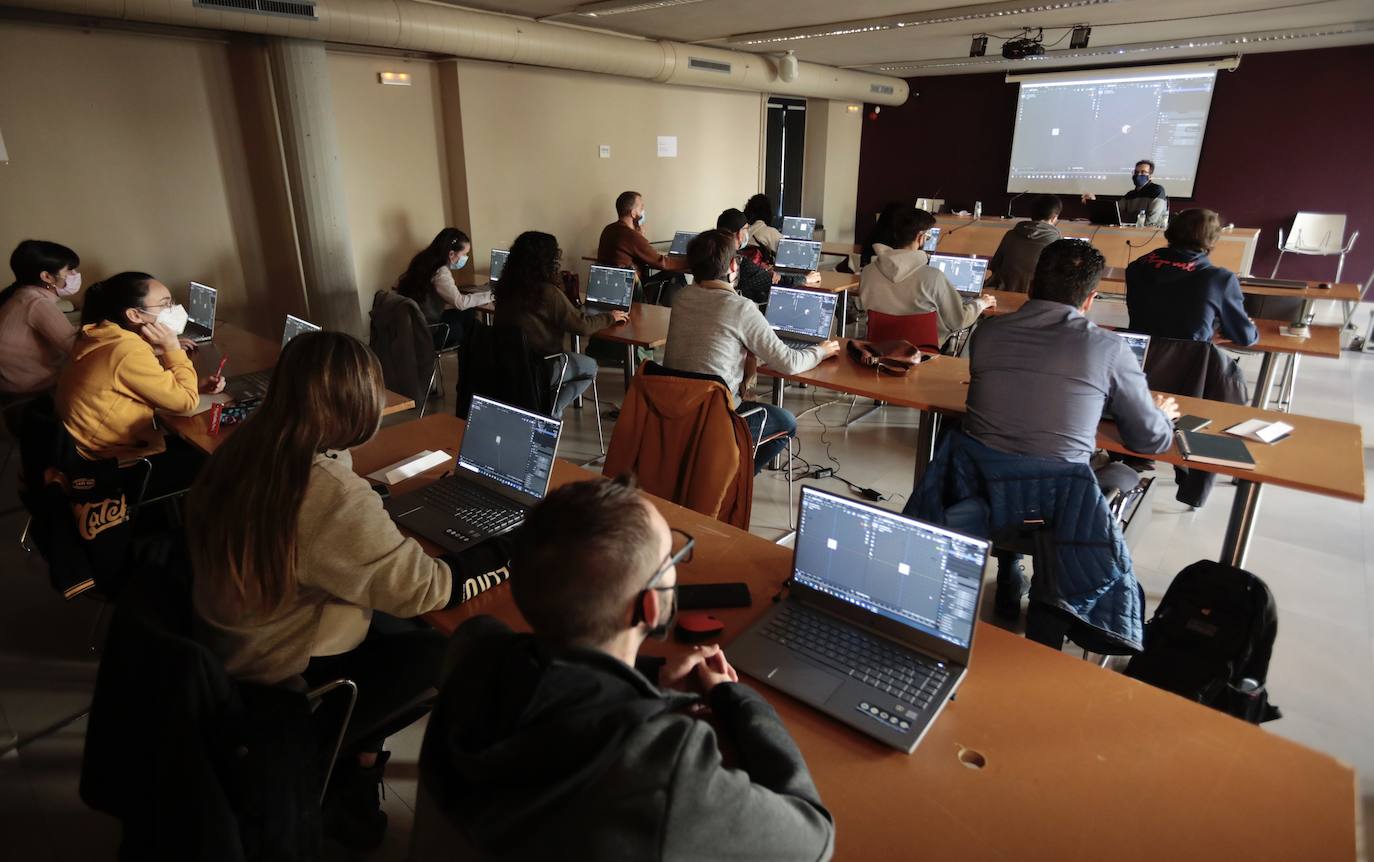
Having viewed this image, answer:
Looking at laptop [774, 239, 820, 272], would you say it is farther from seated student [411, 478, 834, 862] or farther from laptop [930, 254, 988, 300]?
seated student [411, 478, 834, 862]

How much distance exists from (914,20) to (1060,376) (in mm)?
5749

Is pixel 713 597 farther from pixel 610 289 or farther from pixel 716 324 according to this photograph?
pixel 610 289

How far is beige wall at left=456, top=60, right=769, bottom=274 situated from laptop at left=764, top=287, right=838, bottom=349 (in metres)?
3.78

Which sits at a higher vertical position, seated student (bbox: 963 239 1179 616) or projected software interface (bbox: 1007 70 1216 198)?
projected software interface (bbox: 1007 70 1216 198)

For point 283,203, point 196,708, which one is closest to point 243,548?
point 196,708

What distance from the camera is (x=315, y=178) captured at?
5.37 meters

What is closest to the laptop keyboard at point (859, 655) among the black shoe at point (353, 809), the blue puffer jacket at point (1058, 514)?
the blue puffer jacket at point (1058, 514)

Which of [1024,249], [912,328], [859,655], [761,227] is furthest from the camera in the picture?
[761,227]

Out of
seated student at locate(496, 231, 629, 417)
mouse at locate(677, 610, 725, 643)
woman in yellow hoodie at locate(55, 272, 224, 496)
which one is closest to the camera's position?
mouse at locate(677, 610, 725, 643)

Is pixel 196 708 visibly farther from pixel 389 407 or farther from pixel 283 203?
pixel 283 203

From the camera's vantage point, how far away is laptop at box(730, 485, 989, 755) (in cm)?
134

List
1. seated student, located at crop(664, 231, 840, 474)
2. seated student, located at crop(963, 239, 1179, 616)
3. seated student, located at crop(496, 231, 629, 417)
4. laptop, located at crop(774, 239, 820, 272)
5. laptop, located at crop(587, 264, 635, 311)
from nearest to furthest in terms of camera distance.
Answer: seated student, located at crop(963, 239, 1179, 616)
seated student, located at crop(664, 231, 840, 474)
seated student, located at crop(496, 231, 629, 417)
laptop, located at crop(587, 264, 635, 311)
laptop, located at crop(774, 239, 820, 272)

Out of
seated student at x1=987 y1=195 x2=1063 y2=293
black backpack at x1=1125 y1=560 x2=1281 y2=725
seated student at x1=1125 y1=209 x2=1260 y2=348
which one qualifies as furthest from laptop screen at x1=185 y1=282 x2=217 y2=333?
seated student at x1=987 y1=195 x2=1063 y2=293

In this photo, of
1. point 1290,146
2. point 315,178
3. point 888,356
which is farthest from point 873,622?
point 1290,146
